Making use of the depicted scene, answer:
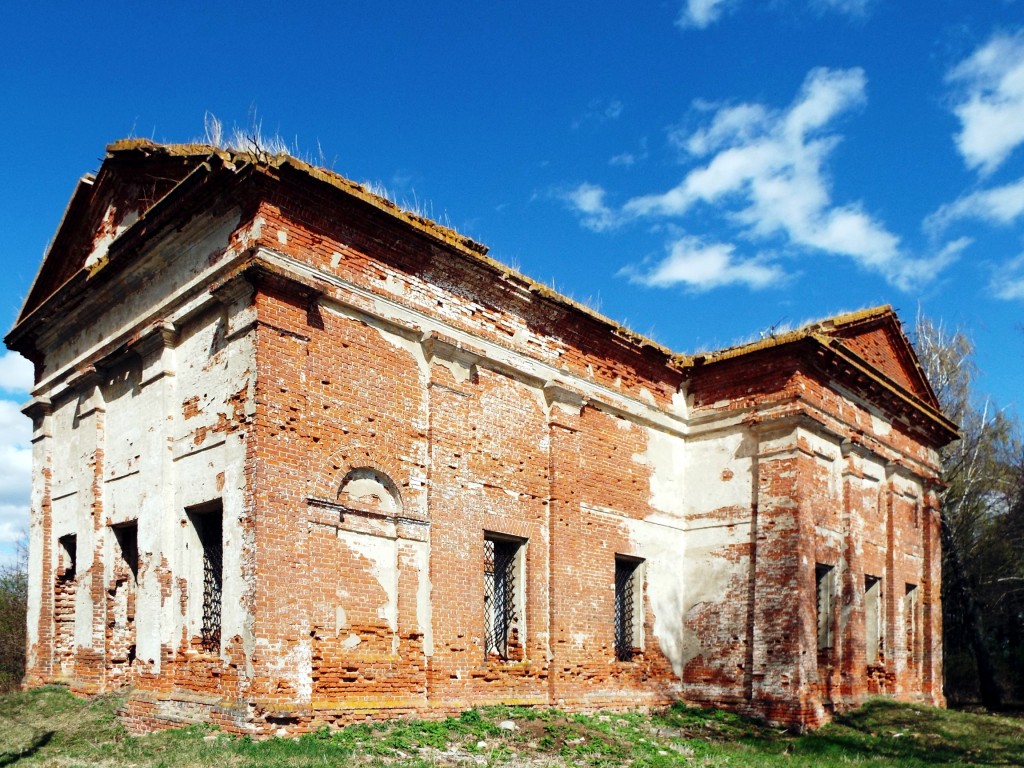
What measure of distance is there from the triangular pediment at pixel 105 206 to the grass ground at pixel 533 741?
5.99m

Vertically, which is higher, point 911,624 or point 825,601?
point 825,601

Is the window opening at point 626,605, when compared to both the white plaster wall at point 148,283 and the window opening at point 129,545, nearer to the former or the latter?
the window opening at point 129,545

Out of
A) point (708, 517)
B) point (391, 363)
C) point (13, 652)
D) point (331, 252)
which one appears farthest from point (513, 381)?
point (13, 652)

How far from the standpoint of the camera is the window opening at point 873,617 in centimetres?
1625

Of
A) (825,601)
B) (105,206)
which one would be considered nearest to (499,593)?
(825,601)

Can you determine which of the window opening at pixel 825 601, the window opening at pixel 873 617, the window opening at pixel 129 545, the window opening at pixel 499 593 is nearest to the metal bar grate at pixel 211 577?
→ the window opening at pixel 129 545

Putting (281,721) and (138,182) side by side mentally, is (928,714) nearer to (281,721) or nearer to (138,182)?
(281,721)

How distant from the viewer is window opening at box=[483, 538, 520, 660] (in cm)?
1172

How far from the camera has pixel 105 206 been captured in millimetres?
12922

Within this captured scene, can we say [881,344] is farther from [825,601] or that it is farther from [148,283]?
[148,283]

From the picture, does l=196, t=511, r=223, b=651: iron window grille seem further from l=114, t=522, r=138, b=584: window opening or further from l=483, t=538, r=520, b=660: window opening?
l=483, t=538, r=520, b=660: window opening

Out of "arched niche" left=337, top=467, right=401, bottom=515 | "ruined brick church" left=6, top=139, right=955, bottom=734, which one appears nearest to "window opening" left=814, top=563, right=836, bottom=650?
"ruined brick church" left=6, top=139, right=955, bottom=734

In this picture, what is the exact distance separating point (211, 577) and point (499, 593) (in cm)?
372

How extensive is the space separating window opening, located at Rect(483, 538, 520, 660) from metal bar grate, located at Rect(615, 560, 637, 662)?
7.65ft
